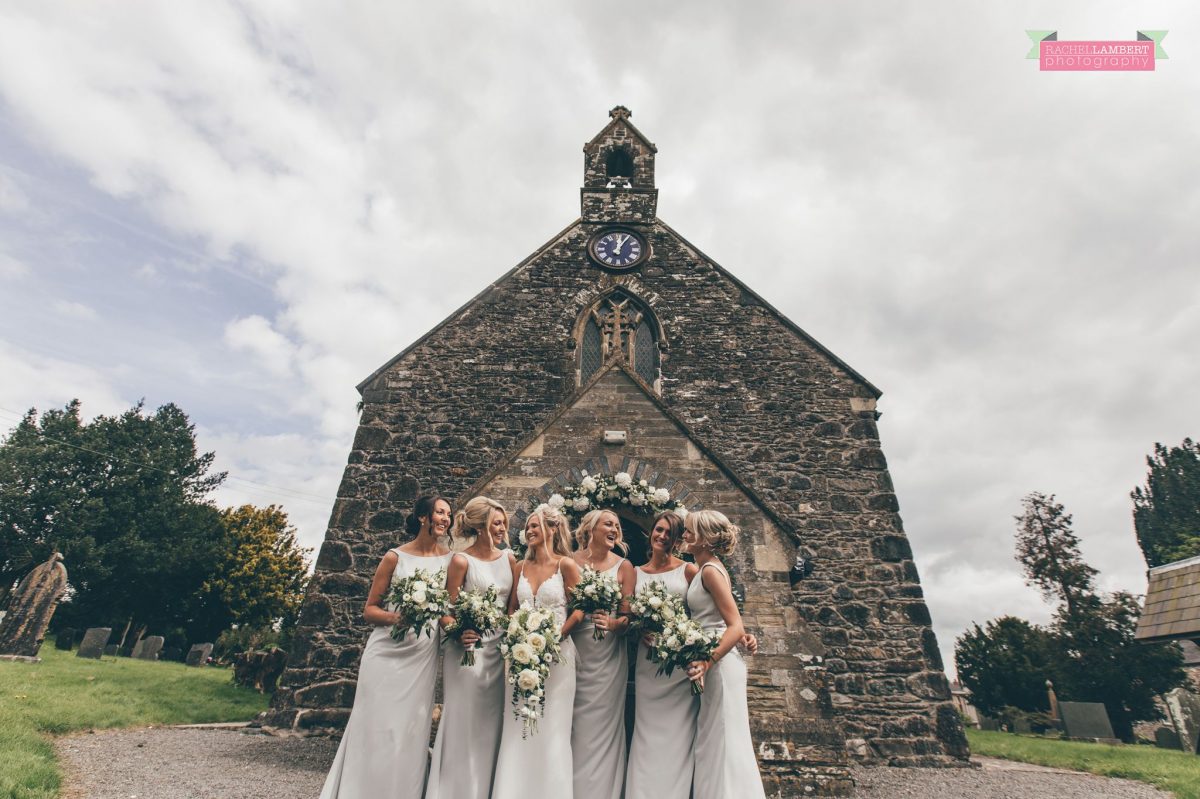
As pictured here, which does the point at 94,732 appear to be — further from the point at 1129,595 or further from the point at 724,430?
the point at 1129,595

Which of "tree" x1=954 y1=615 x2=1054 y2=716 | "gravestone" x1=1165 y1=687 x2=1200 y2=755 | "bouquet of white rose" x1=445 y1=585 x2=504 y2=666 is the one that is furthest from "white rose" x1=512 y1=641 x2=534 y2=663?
"tree" x1=954 y1=615 x2=1054 y2=716

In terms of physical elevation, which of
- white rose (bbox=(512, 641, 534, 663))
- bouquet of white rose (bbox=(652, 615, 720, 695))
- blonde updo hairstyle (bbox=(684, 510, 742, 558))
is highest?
blonde updo hairstyle (bbox=(684, 510, 742, 558))

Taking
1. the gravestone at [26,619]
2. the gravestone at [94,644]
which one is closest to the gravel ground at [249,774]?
the gravestone at [26,619]

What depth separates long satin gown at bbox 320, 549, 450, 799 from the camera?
12.7ft

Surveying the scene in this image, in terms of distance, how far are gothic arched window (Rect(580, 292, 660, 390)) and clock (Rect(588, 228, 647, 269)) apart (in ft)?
3.14

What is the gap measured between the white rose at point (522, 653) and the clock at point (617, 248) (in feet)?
36.9

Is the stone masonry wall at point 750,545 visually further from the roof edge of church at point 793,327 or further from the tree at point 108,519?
the tree at point 108,519

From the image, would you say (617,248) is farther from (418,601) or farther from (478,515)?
(418,601)

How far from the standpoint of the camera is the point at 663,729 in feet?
13.5

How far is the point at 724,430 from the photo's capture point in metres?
11.7

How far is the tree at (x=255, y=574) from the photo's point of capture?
29.8 meters

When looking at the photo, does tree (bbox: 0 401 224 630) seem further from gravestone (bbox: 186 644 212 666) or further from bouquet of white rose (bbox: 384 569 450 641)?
bouquet of white rose (bbox: 384 569 450 641)

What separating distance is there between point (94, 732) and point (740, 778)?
28.0ft

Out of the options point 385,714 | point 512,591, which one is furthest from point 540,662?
point 385,714
